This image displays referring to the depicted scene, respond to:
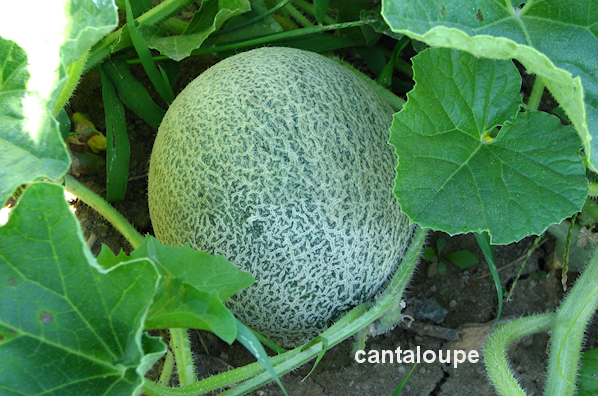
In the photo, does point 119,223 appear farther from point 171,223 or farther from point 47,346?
point 47,346

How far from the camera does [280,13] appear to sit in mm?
1939

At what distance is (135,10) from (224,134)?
0.69 m

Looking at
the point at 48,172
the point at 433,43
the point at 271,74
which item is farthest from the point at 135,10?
the point at 433,43

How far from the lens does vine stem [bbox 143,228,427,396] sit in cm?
134

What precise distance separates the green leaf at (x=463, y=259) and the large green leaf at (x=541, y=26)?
81 centimetres

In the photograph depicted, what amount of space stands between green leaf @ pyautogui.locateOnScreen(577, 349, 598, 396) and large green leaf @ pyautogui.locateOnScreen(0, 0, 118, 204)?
1461 millimetres

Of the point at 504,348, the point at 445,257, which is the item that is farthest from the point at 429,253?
the point at 504,348

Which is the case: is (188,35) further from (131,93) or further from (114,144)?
(114,144)

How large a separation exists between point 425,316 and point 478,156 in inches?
29.1

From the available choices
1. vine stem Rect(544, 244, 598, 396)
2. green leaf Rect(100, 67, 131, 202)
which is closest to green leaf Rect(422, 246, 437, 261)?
vine stem Rect(544, 244, 598, 396)

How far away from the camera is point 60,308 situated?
105 cm

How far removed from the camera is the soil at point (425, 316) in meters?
1.78

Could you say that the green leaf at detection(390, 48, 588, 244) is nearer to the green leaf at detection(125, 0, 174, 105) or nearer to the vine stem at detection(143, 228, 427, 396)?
the vine stem at detection(143, 228, 427, 396)

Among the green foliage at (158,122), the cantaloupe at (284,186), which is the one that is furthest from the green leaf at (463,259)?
the cantaloupe at (284,186)
